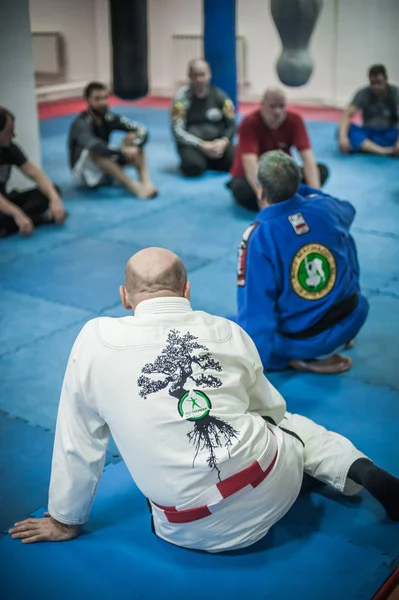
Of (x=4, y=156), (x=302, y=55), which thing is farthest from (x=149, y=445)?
(x=4, y=156)

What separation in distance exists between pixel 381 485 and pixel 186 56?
38.8 feet

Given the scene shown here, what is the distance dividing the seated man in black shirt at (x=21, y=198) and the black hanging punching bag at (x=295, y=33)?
99.8 inches

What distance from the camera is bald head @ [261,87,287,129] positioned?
6.29 m

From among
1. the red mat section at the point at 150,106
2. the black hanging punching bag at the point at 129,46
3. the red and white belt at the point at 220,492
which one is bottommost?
the red mat section at the point at 150,106

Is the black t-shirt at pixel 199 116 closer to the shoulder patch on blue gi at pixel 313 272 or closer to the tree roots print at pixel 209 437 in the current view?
the shoulder patch on blue gi at pixel 313 272

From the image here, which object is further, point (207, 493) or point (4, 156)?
point (4, 156)

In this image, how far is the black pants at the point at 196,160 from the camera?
8.40m

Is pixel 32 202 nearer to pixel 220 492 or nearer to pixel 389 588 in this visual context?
pixel 220 492

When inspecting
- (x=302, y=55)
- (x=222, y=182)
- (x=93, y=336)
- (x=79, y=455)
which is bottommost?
(x=222, y=182)

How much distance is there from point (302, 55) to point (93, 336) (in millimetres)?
2832

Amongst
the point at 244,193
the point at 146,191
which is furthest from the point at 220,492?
the point at 146,191

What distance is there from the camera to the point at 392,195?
24.6 ft

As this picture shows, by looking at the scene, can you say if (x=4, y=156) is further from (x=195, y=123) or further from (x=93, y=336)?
(x=93, y=336)

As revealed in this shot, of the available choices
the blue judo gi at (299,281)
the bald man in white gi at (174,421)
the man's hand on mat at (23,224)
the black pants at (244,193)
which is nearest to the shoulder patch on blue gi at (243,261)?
the blue judo gi at (299,281)
